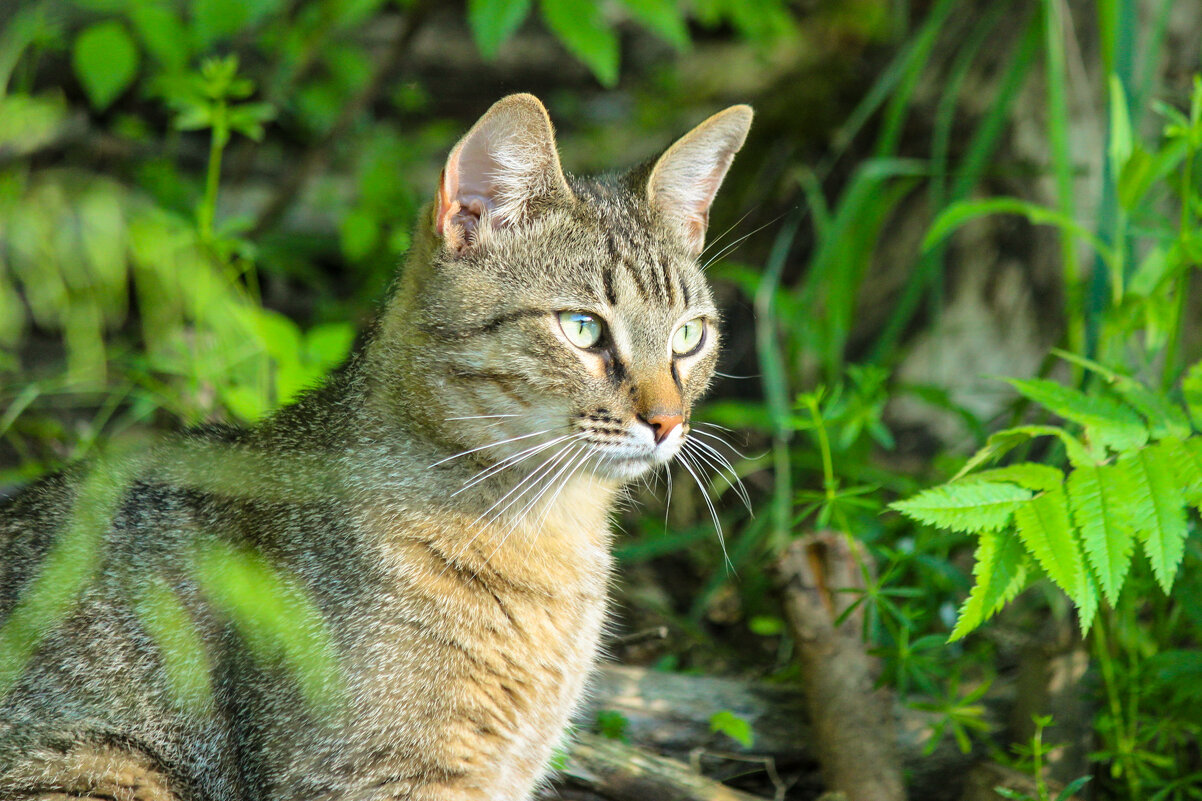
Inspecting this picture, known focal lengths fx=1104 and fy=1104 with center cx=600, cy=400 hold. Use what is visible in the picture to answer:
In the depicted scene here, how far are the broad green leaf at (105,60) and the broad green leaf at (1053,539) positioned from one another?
3.74 metres

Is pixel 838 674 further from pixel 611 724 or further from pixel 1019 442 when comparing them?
pixel 1019 442

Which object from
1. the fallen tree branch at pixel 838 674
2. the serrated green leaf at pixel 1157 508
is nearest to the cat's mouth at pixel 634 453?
the fallen tree branch at pixel 838 674

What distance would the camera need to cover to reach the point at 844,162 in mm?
6199

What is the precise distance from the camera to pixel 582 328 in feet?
9.69

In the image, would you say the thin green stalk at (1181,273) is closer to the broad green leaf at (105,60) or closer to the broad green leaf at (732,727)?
the broad green leaf at (732,727)

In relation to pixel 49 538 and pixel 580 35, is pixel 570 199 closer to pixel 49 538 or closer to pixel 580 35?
pixel 580 35

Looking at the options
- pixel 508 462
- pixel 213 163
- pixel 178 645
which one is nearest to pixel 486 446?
pixel 508 462

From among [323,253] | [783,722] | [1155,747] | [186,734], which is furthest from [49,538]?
[323,253]

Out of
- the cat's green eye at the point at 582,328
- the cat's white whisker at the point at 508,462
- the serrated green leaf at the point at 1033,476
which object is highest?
the cat's green eye at the point at 582,328

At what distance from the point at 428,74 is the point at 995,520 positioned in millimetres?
5507

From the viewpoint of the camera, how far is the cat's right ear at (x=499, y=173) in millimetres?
2816

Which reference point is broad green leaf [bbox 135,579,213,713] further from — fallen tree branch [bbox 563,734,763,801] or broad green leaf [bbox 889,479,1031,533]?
broad green leaf [bbox 889,479,1031,533]

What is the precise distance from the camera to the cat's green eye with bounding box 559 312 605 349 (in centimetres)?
293

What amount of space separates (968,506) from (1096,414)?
0.48 m
